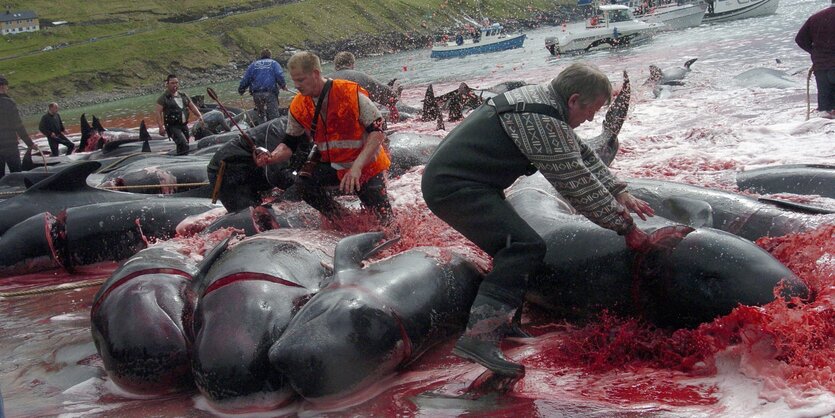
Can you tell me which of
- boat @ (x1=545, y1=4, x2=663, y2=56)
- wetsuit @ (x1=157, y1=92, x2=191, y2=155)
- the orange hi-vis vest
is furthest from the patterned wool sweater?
boat @ (x1=545, y1=4, x2=663, y2=56)

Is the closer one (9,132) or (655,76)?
(9,132)

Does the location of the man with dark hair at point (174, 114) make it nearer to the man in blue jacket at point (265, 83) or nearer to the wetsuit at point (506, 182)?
the man in blue jacket at point (265, 83)

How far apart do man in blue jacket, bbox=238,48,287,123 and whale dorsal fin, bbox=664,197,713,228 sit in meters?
11.6

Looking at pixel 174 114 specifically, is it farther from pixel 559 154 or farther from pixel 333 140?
pixel 559 154

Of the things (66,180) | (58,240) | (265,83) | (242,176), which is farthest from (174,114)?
(242,176)

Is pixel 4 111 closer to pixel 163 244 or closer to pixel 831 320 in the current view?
pixel 163 244

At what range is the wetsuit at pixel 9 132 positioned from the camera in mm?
14070

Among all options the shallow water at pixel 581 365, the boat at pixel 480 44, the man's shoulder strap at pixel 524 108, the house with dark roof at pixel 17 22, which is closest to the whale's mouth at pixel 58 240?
the shallow water at pixel 581 365

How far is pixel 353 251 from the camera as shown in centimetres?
550

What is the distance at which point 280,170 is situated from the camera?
786 cm

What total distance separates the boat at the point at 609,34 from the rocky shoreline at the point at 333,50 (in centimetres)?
3123

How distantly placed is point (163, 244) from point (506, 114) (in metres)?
3.40

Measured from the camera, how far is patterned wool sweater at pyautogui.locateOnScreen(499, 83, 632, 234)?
444 cm

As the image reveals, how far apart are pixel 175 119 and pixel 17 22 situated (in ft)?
243
